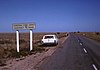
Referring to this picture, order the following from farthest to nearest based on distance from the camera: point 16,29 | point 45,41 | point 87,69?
point 45,41 < point 16,29 < point 87,69

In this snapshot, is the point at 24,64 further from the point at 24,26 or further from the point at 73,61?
the point at 24,26

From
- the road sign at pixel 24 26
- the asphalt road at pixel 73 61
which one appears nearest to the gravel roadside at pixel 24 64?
the asphalt road at pixel 73 61

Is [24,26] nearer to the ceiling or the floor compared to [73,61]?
nearer to the ceiling

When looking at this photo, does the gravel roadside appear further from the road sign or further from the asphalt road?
the road sign

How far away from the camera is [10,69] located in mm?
11078

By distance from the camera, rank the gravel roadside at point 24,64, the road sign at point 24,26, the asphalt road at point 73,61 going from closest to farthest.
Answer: the asphalt road at point 73,61, the gravel roadside at point 24,64, the road sign at point 24,26

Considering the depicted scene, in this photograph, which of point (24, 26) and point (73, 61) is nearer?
point (73, 61)

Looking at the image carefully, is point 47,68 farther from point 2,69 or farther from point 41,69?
point 2,69

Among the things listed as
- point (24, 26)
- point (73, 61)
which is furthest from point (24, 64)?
point (24, 26)

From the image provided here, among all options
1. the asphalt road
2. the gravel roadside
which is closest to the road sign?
the asphalt road

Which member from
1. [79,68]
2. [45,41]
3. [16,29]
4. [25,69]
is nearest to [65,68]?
[79,68]

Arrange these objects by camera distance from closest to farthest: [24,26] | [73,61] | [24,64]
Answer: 1. [24,64]
2. [73,61]
3. [24,26]

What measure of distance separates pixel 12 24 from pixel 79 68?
1158 centimetres

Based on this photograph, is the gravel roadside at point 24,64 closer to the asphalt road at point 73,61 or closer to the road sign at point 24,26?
the asphalt road at point 73,61
